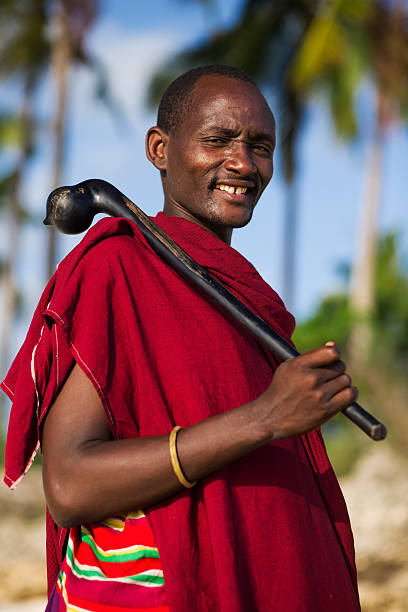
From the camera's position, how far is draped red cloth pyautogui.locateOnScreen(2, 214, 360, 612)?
5.48 feet

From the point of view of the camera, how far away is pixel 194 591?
1.66m

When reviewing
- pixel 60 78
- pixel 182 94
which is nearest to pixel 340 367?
pixel 182 94

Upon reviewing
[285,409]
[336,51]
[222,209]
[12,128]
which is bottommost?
[285,409]

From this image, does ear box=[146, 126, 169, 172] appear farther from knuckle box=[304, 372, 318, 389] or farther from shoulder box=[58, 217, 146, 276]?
knuckle box=[304, 372, 318, 389]

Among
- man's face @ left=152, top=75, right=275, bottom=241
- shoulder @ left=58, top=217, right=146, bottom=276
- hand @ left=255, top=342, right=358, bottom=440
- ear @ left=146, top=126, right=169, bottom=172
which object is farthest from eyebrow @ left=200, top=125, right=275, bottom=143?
hand @ left=255, top=342, right=358, bottom=440

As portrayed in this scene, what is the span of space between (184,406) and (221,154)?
0.71 meters

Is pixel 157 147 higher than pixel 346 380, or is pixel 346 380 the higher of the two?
pixel 157 147

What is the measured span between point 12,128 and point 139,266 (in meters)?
21.7

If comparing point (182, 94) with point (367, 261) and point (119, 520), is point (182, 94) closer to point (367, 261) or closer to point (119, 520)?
point (119, 520)

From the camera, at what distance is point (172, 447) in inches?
63.0

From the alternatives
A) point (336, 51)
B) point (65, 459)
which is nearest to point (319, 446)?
point (65, 459)

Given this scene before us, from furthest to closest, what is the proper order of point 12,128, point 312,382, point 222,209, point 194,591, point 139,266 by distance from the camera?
1. point 12,128
2. point 222,209
3. point 139,266
4. point 194,591
5. point 312,382

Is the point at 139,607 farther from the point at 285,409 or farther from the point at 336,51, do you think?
the point at 336,51

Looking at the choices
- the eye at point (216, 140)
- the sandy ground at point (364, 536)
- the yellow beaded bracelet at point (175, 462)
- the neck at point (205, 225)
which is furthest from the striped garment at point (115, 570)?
the sandy ground at point (364, 536)
